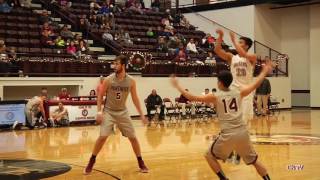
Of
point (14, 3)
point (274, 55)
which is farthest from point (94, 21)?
point (274, 55)

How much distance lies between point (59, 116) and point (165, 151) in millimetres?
8748

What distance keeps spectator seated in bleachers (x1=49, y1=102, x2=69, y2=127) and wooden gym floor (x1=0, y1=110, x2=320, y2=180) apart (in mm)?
1169

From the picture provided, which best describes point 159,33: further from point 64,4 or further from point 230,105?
point 230,105

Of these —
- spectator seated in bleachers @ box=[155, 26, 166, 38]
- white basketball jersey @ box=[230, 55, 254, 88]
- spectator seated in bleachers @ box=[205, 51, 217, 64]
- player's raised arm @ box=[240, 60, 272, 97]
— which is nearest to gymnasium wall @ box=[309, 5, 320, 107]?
spectator seated in bleachers @ box=[205, 51, 217, 64]

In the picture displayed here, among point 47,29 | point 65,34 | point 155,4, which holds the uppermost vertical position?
point 155,4

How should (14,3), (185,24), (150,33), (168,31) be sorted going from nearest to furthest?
(14,3)
(150,33)
(168,31)
(185,24)

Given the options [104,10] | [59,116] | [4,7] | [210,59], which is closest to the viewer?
[59,116]

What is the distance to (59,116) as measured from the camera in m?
19.7

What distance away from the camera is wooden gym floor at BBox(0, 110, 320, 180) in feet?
28.1

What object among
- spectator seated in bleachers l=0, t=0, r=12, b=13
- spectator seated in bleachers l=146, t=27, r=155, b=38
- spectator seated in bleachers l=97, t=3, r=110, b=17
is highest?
spectator seated in bleachers l=97, t=3, r=110, b=17

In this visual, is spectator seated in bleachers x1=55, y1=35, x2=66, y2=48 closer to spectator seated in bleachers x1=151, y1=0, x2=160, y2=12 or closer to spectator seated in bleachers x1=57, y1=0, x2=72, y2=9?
spectator seated in bleachers x1=57, y1=0, x2=72, y2=9

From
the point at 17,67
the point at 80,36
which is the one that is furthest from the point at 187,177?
the point at 80,36

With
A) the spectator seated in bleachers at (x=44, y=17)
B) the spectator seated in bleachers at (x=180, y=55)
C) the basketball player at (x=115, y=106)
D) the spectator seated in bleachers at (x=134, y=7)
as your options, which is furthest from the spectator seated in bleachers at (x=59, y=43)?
the basketball player at (x=115, y=106)

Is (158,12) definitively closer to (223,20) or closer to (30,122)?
(223,20)
